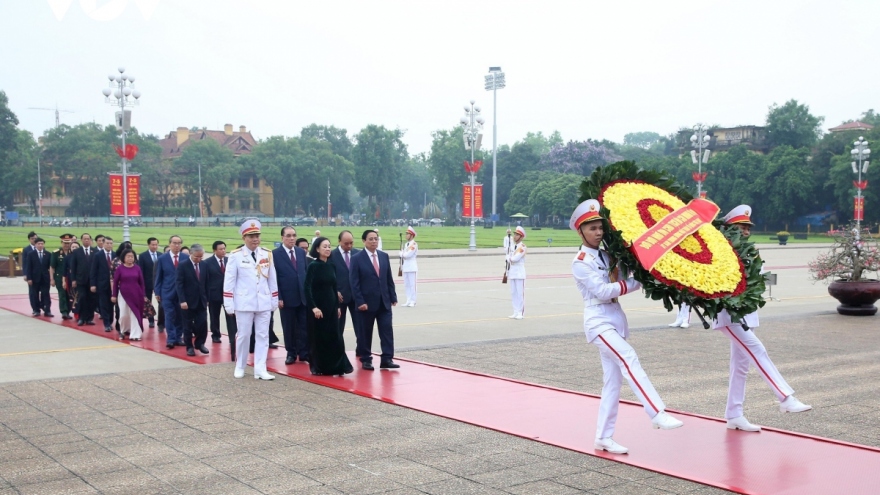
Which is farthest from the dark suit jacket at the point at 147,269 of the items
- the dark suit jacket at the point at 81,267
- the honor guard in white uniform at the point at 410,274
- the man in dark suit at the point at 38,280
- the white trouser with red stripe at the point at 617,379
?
the white trouser with red stripe at the point at 617,379

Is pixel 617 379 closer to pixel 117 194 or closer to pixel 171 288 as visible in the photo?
pixel 171 288

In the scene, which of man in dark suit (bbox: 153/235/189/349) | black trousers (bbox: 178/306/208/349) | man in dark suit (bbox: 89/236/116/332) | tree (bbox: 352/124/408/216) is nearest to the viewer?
black trousers (bbox: 178/306/208/349)

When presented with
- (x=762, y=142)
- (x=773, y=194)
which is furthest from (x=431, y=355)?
(x=762, y=142)

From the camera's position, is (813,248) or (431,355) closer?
(431,355)

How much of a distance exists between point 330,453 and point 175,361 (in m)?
5.25

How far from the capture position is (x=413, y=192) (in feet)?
488

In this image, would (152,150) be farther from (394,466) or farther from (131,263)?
(394,466)

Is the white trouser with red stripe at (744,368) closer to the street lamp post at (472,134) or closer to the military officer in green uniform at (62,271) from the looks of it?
the military officer in green uniform at (62,271)

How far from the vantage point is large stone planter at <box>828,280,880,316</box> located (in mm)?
15469

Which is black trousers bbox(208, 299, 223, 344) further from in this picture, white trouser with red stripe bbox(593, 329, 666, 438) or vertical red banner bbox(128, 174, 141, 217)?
vertical red banner bbox(128, 174, 141, 217)

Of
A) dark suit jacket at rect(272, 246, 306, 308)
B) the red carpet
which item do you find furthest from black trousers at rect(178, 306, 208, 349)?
the red carpet

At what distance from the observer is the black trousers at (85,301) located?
14.6 meters

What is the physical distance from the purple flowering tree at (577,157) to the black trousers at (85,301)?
286 ft

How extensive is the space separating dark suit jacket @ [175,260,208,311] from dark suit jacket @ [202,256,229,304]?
108 mm
